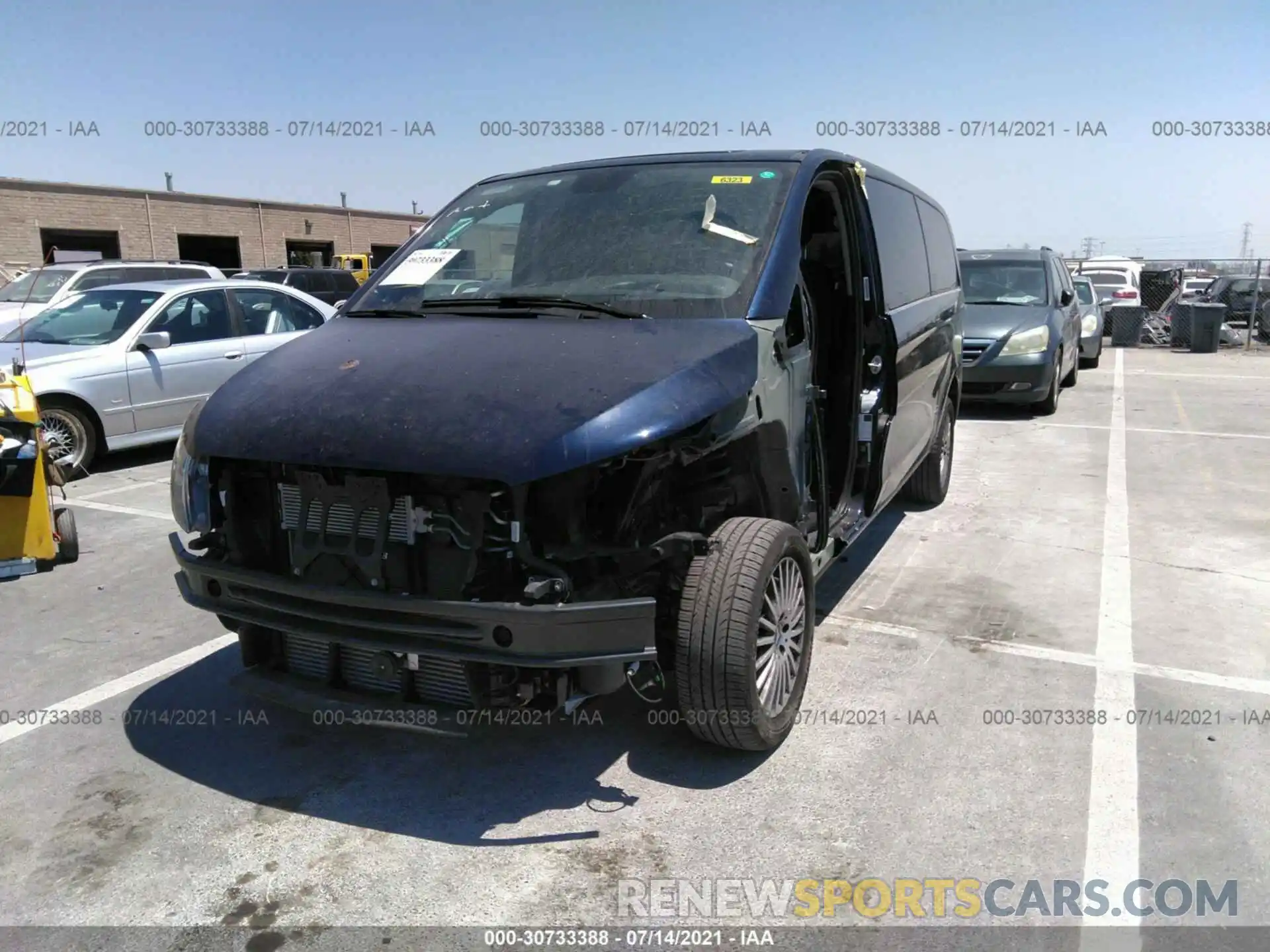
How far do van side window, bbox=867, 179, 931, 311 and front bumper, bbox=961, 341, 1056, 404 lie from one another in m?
5.02

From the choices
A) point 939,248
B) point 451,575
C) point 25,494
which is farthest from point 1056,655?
point 25,494

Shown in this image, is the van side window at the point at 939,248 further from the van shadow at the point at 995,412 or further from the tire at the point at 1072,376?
the tire at the point at 1072,376

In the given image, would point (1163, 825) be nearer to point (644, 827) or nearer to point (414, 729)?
point (644, 827)

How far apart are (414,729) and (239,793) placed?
770 millimetres

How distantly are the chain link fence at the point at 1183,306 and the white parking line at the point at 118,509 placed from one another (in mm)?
15270

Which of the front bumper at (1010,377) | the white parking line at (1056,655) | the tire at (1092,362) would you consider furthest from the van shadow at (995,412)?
the white parking line at (1056,655)

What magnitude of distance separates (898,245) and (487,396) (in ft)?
9.85

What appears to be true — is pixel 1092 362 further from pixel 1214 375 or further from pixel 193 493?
pixel 193 493

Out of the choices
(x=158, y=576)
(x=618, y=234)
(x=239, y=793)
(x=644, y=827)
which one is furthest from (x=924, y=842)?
(x=158, y=576)

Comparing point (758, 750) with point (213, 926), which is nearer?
point (213, 926)

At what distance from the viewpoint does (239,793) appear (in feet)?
10.8

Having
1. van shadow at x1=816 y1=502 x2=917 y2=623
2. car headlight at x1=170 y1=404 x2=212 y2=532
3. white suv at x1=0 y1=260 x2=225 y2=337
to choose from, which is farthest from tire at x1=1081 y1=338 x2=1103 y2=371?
car headlight at x1=170 y1=404 x2=212 y2=532

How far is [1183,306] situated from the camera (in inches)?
756

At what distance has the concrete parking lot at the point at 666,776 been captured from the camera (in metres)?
2.81
